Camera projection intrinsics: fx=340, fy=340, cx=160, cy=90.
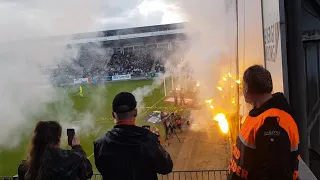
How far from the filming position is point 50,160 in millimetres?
2061

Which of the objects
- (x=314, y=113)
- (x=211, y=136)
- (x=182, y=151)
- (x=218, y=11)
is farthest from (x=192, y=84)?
(x=314, y=113)

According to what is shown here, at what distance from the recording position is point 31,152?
2.10 m

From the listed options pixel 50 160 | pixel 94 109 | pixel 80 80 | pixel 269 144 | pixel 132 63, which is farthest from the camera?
pixel 132 63

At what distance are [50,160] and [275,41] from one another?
183 cm

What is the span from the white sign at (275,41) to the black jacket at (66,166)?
147 centimetres

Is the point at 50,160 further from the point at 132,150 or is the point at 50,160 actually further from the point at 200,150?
the point at 200,150

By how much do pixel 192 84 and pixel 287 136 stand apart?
67.7ft

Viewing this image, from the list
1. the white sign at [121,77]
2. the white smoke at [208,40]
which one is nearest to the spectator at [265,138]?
the white smoke at [208,40]

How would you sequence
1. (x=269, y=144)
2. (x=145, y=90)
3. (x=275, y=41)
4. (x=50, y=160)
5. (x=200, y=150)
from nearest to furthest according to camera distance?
(x=269, y=144) → (x=50, y=160) → (x=275, y=41) → (x=200, y=150) → (x=145, y=90)

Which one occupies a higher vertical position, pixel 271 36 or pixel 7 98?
pixel 271 36

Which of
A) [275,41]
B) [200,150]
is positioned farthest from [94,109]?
[275,41]

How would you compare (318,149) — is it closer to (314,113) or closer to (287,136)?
(314,113)

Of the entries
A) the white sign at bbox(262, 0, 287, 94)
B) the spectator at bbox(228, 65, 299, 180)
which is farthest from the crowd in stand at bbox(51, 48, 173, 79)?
the spectator at bbox(228, 65, 299, 180)

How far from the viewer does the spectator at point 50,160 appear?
2047mm
